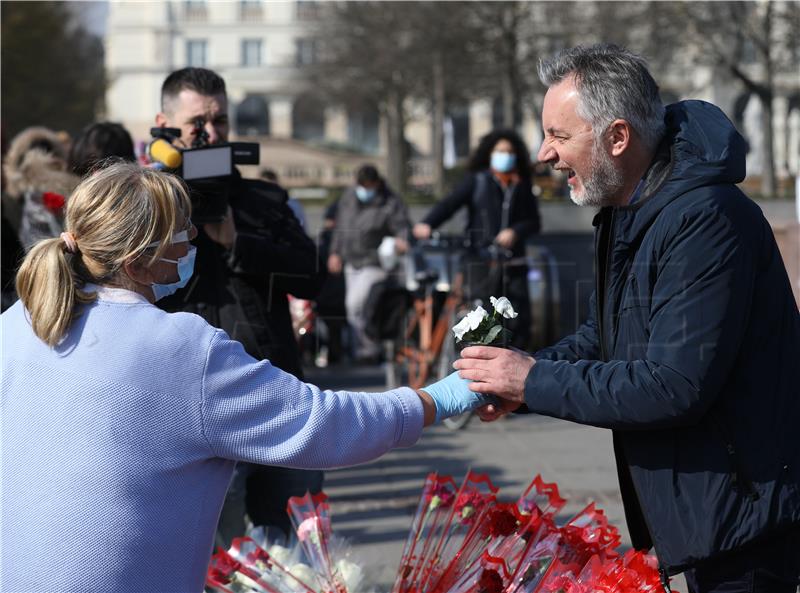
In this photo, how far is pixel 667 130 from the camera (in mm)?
2771

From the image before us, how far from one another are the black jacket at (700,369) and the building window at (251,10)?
56416mm

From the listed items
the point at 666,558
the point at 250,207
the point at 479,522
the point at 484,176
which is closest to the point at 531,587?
the point at 479,522

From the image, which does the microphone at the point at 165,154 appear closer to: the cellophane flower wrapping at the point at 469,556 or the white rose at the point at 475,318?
the cellophane flower wrapping at the point at 469,556

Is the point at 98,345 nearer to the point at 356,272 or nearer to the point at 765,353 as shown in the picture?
the point at 765,353

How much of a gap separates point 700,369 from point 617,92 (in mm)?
689

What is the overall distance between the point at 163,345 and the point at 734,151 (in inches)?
53.3

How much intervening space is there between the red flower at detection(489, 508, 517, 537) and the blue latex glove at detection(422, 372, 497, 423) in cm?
42

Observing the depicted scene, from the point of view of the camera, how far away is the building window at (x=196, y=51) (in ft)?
186

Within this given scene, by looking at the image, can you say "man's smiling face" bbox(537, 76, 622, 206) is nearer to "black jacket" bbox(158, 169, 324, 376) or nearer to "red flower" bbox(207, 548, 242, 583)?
"black jacket" bbox(158, 169, 324, 376)

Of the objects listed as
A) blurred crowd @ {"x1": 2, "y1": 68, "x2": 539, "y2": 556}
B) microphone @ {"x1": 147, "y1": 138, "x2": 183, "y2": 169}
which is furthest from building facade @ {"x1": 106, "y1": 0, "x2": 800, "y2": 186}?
microphone @ {"x1": 147, "y1": 138, "x2": 183, "y2": 169}

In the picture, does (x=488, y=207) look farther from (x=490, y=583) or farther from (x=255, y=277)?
(x=490, y=583)

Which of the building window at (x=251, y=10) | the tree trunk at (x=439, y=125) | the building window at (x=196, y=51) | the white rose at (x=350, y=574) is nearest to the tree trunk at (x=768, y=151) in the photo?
the tree trunk at (x=439, y=125)

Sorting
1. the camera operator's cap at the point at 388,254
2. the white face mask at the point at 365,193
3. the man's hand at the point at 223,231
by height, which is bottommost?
the man's hand at the point at 223,231

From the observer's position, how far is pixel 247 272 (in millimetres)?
3906
